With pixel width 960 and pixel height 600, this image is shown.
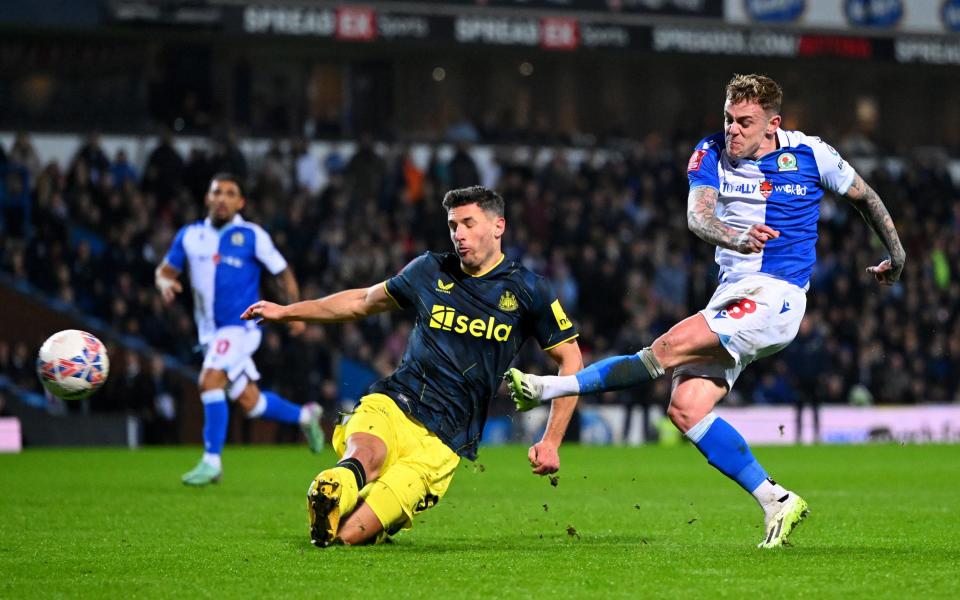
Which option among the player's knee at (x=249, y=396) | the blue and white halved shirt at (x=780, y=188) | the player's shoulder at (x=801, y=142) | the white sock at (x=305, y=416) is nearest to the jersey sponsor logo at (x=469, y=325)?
the blue and white halved shirt at (x=780, y=188)

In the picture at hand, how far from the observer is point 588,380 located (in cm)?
732

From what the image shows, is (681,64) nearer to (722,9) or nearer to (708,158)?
(722,9)

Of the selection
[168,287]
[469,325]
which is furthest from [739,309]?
[168,287]

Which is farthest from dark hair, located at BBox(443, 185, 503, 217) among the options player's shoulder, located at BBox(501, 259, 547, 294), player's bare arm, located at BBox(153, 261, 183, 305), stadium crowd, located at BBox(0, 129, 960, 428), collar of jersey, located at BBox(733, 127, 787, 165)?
stadium crowd, located at BBox(0, 129, 960, 428)

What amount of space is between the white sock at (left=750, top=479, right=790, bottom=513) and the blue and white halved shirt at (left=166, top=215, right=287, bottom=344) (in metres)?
6.36

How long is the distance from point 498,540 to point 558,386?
142 centimetres

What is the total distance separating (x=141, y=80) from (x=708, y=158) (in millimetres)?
19231

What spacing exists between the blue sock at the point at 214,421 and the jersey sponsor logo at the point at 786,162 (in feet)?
20.3

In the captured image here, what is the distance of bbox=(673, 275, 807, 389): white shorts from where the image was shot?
770cm

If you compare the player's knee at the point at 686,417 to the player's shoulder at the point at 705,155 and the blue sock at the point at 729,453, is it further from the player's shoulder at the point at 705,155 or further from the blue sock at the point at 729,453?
the player's shoulder at the point at 705,155

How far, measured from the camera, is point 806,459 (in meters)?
17.8

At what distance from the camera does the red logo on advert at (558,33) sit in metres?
25.4

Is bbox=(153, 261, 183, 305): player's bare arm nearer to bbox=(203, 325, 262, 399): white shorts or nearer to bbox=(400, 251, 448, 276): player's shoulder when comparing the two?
bbox=(203, 325, 262, 399): white shorts

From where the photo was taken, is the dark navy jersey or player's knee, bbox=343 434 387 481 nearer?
player's knee, bbox=343 434 387 481
